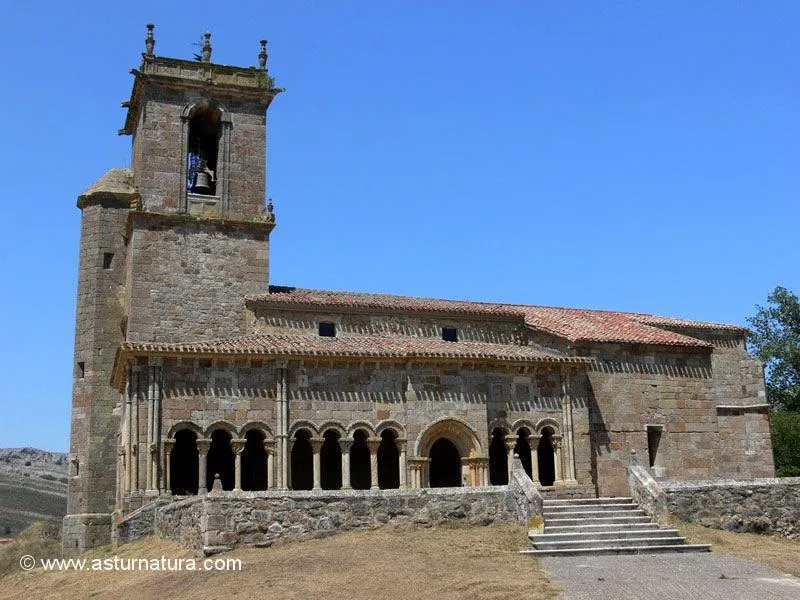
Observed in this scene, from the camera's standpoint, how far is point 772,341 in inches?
2239

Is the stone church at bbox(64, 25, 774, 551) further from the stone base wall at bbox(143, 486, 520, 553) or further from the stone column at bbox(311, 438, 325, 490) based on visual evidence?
the stone base wall at bbox(143, 486, 520, 553)

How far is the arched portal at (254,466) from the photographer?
27.2m

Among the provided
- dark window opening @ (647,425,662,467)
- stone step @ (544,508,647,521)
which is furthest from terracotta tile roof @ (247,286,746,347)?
stone step @ (544,508,647,521)

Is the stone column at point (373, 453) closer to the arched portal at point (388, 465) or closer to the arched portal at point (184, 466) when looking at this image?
the arched portal at point (388, 465)

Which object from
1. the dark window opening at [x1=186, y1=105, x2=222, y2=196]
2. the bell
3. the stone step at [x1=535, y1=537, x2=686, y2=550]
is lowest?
the stone step at [x1=535, y1=537, x2=686, y2=550]

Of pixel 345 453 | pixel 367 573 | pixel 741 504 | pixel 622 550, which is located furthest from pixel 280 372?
pixel 741 504

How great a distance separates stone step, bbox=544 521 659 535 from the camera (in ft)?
61.9

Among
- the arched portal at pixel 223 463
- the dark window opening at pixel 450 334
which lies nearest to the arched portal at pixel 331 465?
the arched portal at pixel 223 463

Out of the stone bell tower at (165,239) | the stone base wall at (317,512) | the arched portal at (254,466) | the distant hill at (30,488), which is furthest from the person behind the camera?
the distant hill at (30,488)

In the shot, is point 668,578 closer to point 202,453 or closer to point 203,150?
point 202,453

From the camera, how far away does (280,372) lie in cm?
2628

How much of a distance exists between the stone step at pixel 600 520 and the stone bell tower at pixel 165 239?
14.1m

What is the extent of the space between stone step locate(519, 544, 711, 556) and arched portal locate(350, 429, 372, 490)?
1091 cm

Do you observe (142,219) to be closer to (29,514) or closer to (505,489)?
(505,489)
